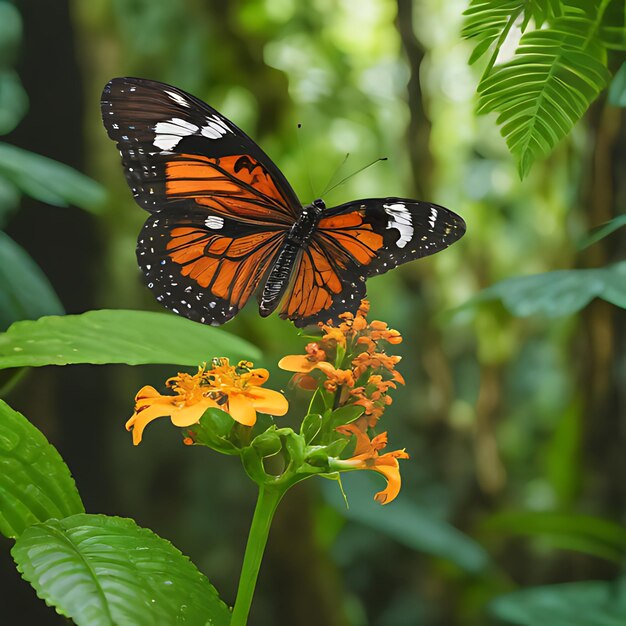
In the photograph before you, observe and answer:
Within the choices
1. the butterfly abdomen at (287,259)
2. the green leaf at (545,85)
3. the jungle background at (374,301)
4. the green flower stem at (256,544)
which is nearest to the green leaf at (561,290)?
the jungle background at (374,301)

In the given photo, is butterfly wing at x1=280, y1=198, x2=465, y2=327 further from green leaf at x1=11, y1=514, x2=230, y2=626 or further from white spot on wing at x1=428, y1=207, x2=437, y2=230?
green leaf at x1=11, y1=514, x2=230, y2=626

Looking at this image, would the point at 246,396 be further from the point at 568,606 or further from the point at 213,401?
the point at 568,606

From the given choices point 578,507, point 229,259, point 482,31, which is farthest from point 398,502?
point 482,31

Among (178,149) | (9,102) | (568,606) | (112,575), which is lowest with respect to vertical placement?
(112,575)

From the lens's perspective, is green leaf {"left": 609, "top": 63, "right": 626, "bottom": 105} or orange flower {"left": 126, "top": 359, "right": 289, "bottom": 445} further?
green leaf {"left": 609, "top": 63, "right": 626, "bottom": 105}

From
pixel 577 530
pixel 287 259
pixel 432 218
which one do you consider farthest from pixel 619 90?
pixel 577 530

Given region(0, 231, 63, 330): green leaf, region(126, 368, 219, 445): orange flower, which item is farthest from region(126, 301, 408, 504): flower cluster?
region(0, 231, 63, 330): green leaf

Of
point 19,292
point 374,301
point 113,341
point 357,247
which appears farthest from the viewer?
point 374,301
